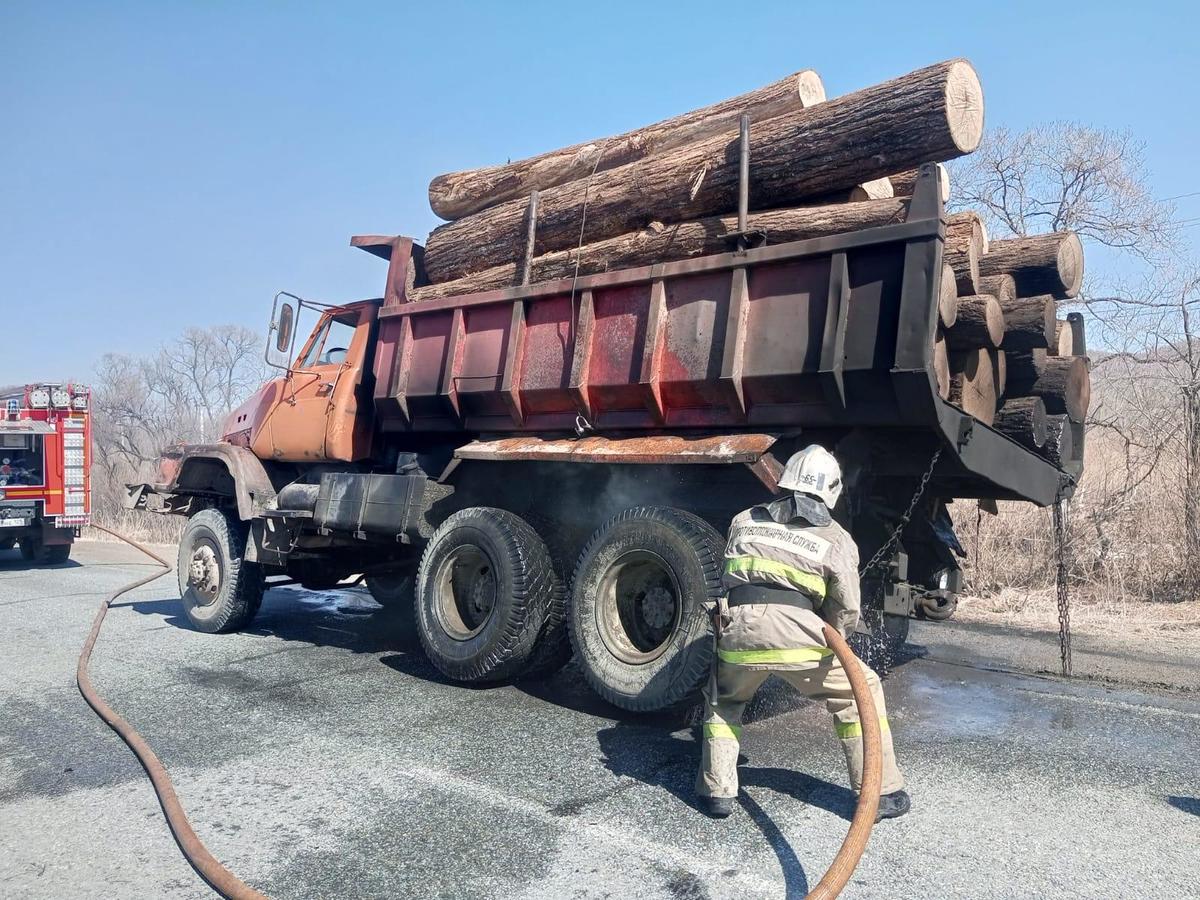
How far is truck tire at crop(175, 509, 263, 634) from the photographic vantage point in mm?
7887

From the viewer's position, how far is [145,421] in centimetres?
3447

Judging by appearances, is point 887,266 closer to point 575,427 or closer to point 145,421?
point 575,427

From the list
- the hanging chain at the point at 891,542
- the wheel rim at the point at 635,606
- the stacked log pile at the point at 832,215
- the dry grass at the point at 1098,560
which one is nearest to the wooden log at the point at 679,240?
the stacked log pile at the point at 832,215

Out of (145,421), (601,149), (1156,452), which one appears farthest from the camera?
(145,421)

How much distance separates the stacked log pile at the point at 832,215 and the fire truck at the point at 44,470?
31.2 ft

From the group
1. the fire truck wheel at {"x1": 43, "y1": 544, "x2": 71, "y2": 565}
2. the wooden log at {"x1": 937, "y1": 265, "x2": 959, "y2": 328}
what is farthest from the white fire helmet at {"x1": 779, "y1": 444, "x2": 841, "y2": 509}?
the fire truck wheel at {"x1": 43, "y1": 544, "x2": 71, "y2": 565}

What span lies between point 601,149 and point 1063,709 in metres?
4.69

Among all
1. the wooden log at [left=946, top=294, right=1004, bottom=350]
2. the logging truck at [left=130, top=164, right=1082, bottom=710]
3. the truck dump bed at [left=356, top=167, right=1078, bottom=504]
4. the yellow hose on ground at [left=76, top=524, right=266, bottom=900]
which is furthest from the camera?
the wooden log at [left=946, top=294, right=1004, bottom=350]

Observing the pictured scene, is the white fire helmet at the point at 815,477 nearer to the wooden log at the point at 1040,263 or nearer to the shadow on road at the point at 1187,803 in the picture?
the shadow on road at the point at 1187,803

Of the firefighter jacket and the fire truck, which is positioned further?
the fire truck

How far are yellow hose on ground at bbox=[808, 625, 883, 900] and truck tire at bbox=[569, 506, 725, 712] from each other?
124 centimetres

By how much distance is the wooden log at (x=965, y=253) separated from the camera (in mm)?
4953

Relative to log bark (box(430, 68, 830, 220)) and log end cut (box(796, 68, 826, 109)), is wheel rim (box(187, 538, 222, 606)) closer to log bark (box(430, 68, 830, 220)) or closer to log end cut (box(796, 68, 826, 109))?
log bark (box(430, 68, 830, 220))

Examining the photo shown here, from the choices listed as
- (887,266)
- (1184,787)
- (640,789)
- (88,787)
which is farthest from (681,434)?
(88,787)
